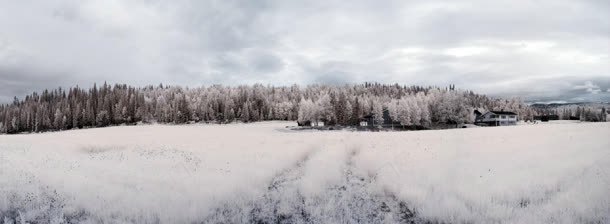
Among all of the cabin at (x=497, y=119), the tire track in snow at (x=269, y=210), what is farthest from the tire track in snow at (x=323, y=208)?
the cabin at (x=497, y=119)

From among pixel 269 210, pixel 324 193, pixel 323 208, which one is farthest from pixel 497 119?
pixel 269 210

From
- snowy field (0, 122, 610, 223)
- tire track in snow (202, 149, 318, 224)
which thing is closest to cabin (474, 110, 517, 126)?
snowy field (0, 122, 610, 223)

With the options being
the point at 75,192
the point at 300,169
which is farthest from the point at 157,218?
the point at 300,169

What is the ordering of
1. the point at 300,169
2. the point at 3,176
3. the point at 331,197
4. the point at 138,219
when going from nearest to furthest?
the point at 138,219
the point at 331,197
the point at 3,176
the point at 300,169

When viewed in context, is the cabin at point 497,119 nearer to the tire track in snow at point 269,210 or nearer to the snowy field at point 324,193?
the snowy field at point 324,193

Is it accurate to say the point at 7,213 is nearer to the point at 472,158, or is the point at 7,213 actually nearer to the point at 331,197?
the point at 331,197

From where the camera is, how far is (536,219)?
9773 mm

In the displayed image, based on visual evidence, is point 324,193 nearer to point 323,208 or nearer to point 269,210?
point 323,208

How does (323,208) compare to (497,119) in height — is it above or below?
below

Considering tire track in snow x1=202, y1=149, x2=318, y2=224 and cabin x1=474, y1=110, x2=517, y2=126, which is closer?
tire track in snow x1=202, y1=149, x2=318, y2=224

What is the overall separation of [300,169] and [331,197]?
5.78 meters

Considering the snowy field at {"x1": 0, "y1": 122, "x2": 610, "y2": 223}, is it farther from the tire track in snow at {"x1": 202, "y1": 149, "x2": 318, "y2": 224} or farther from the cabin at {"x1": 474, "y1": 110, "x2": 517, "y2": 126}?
the cabin at {"x1": 474, "y1": 110, "x2": 517, "y2": 126}

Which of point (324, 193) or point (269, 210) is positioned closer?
point (269, 210)

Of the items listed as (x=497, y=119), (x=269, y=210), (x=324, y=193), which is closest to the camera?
(x=269, y=210)
